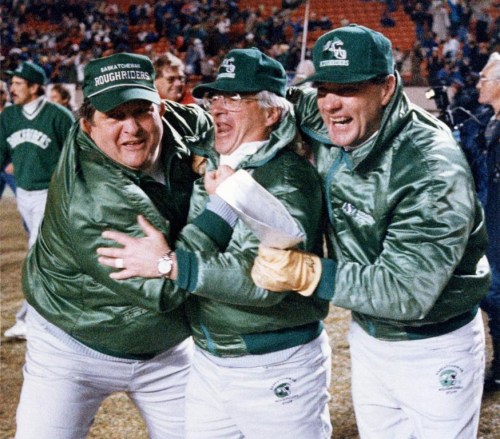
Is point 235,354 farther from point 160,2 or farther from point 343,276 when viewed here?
point 160,2

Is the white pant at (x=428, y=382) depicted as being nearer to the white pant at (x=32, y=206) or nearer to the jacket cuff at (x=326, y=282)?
the jacket cuff at (x=326, y=282)

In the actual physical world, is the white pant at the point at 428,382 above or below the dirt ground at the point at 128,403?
above

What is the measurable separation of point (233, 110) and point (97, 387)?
1217 millimetres

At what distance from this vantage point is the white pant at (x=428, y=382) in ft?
7.76

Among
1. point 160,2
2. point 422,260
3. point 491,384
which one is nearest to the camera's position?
point 422,260

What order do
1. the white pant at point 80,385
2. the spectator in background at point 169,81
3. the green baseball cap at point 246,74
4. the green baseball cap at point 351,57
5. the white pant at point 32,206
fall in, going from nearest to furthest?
the green baseball cap at point 351,57, the green baseball cap at point 246,74, the white pant at point 80,385, the spectator in background at point 169,81, the white pant at point 32,206

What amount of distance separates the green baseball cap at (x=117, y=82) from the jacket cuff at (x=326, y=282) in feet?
2.87

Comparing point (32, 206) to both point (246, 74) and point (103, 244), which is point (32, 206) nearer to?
point (103, 244)

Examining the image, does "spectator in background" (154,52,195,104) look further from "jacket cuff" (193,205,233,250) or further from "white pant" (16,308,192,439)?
"jacket cuff" (193,205,233,250)

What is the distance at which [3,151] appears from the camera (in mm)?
6047

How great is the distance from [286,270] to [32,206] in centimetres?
422

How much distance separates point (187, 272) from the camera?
2172 mm

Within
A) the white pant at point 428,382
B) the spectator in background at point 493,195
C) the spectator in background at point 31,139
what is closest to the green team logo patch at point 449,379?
the white pant at point 428,382

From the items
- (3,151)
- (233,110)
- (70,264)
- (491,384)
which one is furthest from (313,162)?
(3,151)
